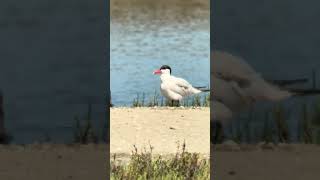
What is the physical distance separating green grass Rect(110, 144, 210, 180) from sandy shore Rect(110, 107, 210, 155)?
513 mm

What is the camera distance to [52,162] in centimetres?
488

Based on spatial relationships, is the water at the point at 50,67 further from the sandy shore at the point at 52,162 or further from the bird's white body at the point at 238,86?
the bird's white body at the point at 238,86

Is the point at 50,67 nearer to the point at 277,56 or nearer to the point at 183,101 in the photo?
the point at 277,56

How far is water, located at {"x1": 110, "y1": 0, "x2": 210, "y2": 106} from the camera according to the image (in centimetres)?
714

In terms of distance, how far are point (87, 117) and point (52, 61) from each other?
17.5 inches

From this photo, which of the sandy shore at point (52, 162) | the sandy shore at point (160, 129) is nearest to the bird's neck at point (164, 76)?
→ the sandy shore at point (160, 129)

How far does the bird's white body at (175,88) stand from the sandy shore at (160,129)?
0.42 feet

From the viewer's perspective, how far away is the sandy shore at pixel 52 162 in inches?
176

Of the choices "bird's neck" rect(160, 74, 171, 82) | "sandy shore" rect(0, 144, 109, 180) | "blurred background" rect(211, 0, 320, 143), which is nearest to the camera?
"sandy shore" rect(0, 144, 109, 180)

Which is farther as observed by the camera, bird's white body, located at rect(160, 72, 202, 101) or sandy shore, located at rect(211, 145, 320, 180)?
bird's white body, located at rect(160, 72, 202, 101)

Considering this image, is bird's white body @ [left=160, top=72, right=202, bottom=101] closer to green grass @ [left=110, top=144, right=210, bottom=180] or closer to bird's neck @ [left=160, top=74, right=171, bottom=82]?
bird's neck @ [left=160, top=74, right=171, bottom=82]

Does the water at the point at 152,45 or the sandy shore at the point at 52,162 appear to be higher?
the water at the point at 152,45

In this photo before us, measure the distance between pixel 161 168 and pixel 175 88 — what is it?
7.50ft

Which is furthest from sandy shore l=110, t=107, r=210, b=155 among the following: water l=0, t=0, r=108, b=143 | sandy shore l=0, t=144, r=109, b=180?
water l=0, t=0, r=108, b=143
